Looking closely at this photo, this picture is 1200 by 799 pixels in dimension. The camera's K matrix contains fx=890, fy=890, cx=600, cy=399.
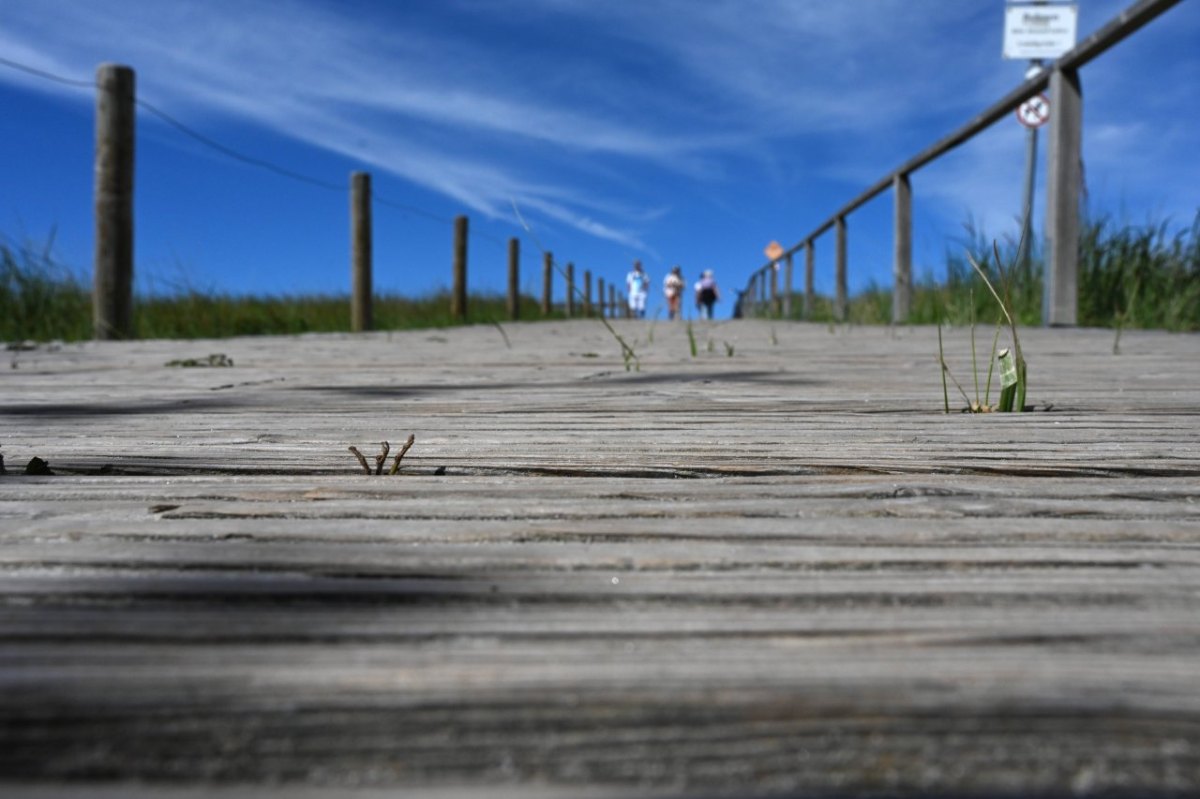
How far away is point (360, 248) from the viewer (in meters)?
9.06

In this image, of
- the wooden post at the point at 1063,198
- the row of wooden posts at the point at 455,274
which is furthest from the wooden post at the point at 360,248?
the wooden post at the point at 1063,198

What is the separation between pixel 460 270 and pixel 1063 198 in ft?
30.5

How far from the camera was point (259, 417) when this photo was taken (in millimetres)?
1462

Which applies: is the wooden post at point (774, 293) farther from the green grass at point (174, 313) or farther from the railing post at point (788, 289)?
the green grass at point (174, 313)

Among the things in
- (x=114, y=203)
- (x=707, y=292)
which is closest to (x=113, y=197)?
(x=114, y=203)

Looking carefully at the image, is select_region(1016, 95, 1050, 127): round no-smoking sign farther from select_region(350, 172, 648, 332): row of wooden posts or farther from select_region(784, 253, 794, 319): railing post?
select_region(784, 253, 794, 319): railing post

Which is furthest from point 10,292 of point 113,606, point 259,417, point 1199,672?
point 1199,672

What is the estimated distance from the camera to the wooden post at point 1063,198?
202 inches

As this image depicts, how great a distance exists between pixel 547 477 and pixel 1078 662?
1.78 ft

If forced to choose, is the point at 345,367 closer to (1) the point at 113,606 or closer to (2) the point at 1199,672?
(1) the point at 113,606

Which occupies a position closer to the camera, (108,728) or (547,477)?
(108,728)

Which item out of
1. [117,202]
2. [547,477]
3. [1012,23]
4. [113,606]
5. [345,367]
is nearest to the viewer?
[113,606]

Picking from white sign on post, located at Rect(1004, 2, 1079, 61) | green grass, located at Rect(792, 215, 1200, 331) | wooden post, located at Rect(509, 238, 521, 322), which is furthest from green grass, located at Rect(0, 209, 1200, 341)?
wooden post, located at Rect(509, 238, 521, 322)

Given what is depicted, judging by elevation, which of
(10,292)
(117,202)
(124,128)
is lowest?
(10,292)
